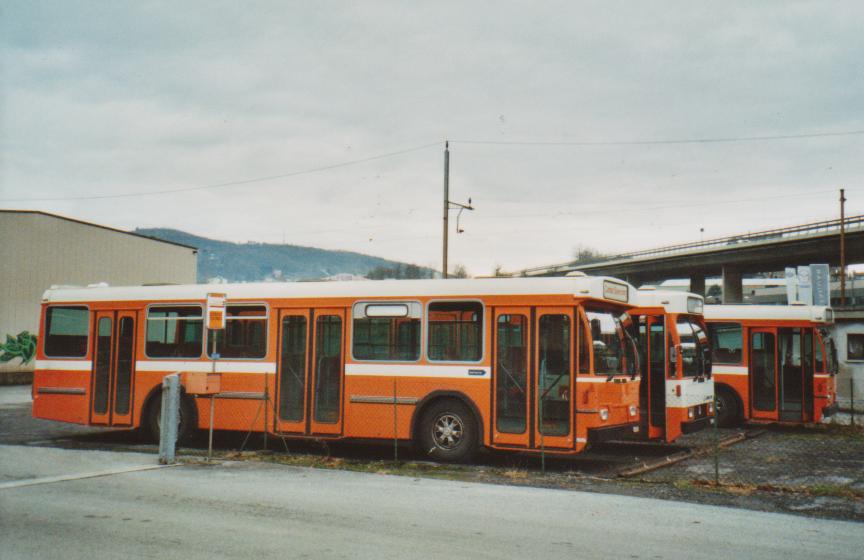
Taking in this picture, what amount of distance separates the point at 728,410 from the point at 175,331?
41.9ft

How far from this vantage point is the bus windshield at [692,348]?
15.1m

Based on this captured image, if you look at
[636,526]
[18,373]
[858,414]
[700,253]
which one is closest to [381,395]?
[636,526]

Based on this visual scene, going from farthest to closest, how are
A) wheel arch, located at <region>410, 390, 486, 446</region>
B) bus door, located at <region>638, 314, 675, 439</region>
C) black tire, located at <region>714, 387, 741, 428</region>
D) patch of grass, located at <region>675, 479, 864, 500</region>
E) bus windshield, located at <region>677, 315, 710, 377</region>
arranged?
black tire, located at <region>714, 387, 741, 428</region>
bus windshield, located at <region>677, 315, 710, 377</region>
bus door, located at <region>638, 314, 675, 439</region>
wheel arch, located at <region>410, 390, 486, 446</region>
patch of grass, located at <region>675, 479, 864, 500</region>

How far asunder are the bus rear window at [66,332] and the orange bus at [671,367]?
10661mm

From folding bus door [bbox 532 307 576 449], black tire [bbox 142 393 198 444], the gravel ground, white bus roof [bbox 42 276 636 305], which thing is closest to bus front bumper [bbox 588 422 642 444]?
folding bus door [bbox 532 307 576 449]

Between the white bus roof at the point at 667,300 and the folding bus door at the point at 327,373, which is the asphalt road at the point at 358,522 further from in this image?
the white bus roof at the point at 667,300

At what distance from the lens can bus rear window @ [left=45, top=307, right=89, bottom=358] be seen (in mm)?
Answer: 15484

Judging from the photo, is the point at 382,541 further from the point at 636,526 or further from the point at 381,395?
the point at 381,395

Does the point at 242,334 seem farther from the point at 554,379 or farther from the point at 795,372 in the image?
the point at 795,372

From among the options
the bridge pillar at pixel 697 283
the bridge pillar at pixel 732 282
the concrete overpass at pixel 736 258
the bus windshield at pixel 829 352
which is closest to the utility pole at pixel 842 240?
the concrete overpass at pixel 736 258

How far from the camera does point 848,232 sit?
49594mm

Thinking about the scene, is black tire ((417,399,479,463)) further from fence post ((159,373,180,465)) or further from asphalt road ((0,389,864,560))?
fence post ((159,373,180,465))

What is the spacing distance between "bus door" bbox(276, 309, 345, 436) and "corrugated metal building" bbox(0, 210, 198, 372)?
2711cm

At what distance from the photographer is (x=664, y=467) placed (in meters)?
12.7
